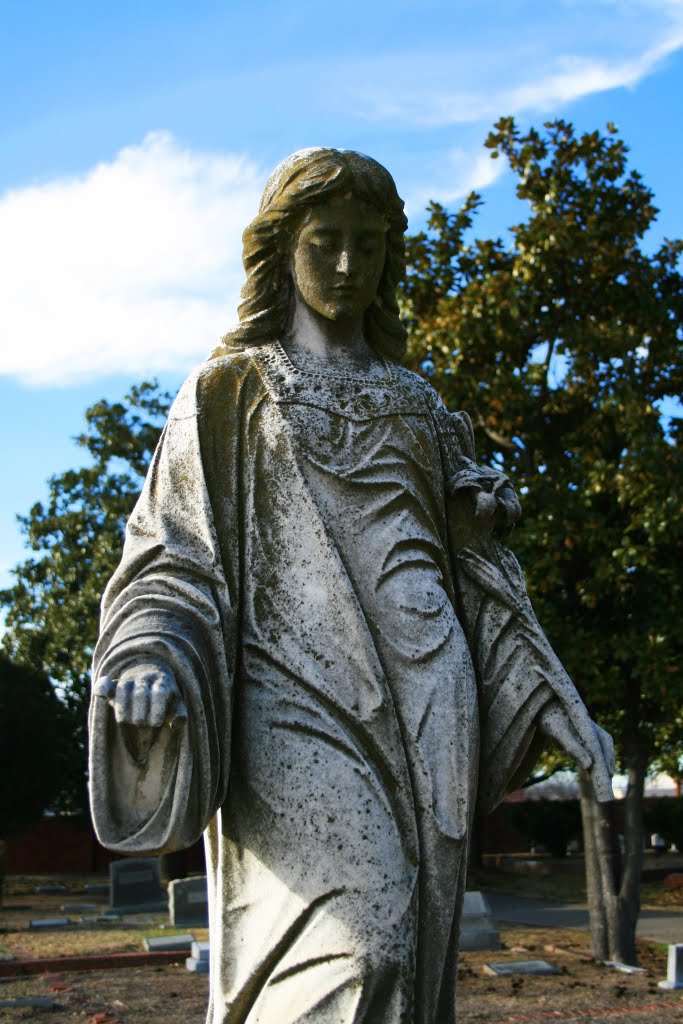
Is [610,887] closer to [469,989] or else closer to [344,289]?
[469,989]

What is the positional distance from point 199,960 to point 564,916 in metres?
8.76

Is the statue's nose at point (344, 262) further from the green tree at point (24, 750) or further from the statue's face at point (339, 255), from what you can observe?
the green tree at point (24, 750)

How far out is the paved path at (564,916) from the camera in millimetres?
17562

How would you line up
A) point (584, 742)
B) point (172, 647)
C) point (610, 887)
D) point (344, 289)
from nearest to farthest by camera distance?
point (172, 647), point (584, 742), point (344, 289), point (610, 887)

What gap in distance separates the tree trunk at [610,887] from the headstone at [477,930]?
1.17 metres

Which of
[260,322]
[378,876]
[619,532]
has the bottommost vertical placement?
[378,876]

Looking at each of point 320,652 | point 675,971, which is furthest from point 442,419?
point 675,971

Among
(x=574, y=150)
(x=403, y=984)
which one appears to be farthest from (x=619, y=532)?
(x=403, y=984)

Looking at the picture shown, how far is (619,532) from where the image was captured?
1313 cm

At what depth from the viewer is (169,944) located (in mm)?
13891

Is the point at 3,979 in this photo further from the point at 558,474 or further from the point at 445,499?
the point at 445,499

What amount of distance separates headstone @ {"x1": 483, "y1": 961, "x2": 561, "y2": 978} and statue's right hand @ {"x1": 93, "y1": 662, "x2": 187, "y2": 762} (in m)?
9.82

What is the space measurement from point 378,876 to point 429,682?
1.78 ft

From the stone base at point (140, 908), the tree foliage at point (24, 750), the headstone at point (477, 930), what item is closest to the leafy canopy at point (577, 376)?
the headstone at point (477, 930)
